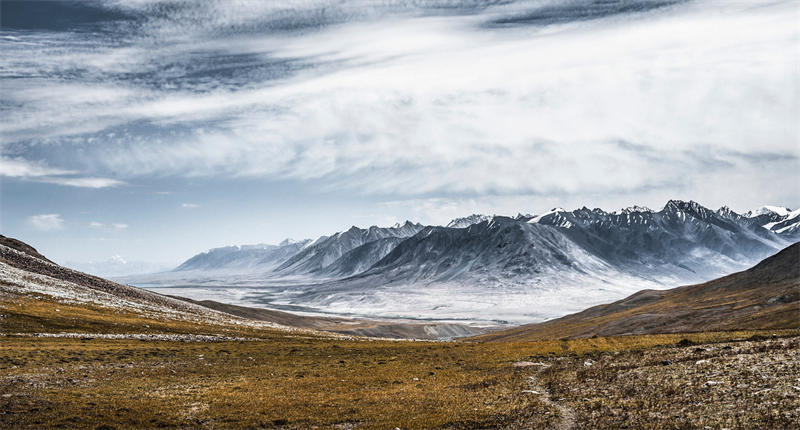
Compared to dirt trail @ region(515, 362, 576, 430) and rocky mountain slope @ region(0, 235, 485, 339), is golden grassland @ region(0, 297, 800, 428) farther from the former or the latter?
rocky mountain slope @ region(0, 235, 485, 339)

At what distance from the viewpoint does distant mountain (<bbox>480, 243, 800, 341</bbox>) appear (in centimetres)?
8506

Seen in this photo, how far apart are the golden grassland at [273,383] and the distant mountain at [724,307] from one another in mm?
39313

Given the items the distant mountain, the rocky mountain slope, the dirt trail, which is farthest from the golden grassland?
the distant mountain

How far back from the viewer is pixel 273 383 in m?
41.0

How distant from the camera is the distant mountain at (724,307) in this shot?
3349 inches

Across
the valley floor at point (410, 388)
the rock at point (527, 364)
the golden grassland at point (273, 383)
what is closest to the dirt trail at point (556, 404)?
the valley floor at point (410, 388)

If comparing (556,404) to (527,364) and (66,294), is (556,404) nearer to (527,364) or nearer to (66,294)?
(527,364)

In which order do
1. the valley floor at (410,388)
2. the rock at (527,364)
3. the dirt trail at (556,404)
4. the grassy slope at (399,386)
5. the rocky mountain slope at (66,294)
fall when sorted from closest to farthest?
the dirt trail at (556,404) < the valley floor at (410,388) < the grassy slope at (399,386) < the rock at (527,364) < the rocky mountain slope at (66,294)

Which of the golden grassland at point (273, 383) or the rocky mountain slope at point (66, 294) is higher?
the rocky mountain slope at point (66, 294)

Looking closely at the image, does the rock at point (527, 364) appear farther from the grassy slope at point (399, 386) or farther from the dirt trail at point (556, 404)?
the dirt trail at point (556, 404)

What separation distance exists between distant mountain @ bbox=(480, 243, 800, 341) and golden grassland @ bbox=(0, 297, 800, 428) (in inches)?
1548

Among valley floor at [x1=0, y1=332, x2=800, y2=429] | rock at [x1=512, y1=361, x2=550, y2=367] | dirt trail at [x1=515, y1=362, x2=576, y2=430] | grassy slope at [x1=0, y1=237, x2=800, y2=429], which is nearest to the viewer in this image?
dirt trail at [x1=515, y1=362, x2=576, y2=430]

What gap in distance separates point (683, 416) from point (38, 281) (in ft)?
402

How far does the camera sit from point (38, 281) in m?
106
